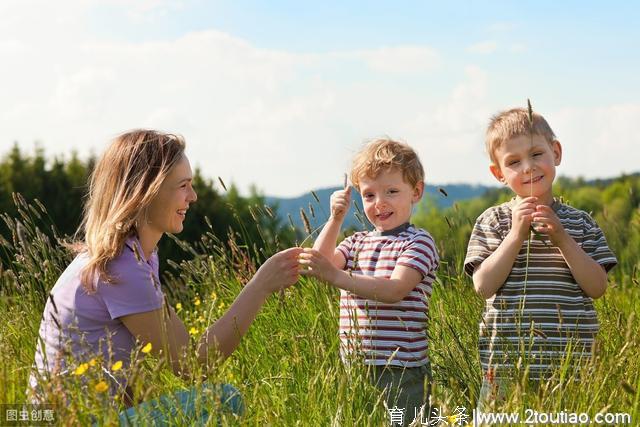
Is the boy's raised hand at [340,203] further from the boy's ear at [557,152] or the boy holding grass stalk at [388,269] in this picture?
the boy's ear at [557,152]

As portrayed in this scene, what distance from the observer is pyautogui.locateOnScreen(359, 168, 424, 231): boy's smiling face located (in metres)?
3.76

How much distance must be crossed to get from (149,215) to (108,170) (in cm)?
26

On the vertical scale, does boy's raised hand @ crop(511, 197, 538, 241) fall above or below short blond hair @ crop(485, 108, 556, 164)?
below

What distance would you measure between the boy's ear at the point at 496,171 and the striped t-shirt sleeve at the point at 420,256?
0.42 metres

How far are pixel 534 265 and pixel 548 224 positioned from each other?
283 mm

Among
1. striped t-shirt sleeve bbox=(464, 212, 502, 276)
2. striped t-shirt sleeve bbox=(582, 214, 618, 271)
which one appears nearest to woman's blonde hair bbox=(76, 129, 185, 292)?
striped t-shirt sleeve bbox=(464, 212, 502, 276)

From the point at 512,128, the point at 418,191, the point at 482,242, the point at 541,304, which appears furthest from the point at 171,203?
the point at 541,304

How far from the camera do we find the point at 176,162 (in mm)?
3512

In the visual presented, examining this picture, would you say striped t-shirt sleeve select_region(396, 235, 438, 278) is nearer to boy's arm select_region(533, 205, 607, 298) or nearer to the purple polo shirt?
boy's arm select_region(533, 205, 607, 298)

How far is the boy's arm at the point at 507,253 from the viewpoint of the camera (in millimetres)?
3359

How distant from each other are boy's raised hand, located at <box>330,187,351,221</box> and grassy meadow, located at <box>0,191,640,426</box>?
0.37 m

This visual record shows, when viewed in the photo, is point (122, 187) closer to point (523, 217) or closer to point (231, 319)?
point (231, 319)

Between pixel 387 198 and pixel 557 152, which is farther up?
pixel 557 152

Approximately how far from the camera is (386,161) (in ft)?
12.3
